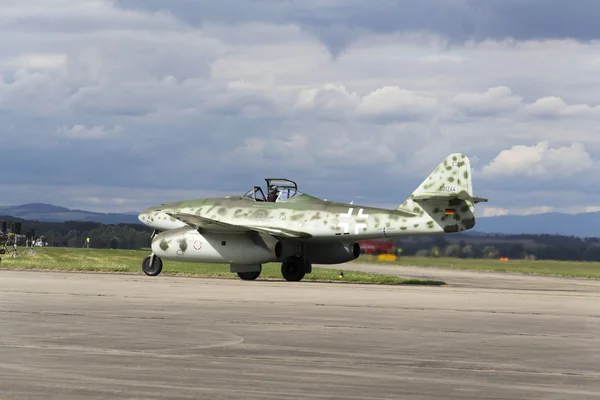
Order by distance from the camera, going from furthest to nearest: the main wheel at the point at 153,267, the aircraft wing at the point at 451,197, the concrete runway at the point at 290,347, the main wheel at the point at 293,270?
the main wheel at the point at 153,267 < the main wheel at the point at 293,270 < the aircraft wing at the point at 451,197 < the concrete runway at the point at 290,347

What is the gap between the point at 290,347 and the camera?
16.2 meters

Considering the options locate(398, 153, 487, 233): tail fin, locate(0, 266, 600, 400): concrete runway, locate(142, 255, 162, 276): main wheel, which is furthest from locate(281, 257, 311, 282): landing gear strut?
locate(0, 266, 600, 400): concrete runway

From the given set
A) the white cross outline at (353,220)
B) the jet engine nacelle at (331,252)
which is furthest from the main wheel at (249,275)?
the white cross outline at (353,220)

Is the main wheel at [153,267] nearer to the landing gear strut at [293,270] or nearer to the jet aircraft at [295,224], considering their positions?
the jet aircraft at [295,224]

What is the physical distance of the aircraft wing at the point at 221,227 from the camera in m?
39.2

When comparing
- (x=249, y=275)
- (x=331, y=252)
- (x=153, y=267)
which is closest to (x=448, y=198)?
(x=331, y=252)

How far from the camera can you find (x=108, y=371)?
13.0m

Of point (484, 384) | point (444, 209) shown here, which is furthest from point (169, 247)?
point (484, 384)

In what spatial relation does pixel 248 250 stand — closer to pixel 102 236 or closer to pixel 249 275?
pixel 249 275

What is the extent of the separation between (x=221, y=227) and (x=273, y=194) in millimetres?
3568

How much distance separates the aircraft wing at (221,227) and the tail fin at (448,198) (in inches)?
182

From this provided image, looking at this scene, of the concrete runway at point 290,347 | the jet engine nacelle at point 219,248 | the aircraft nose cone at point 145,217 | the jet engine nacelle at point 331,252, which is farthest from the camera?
the aircraft nose cone at point 145,217

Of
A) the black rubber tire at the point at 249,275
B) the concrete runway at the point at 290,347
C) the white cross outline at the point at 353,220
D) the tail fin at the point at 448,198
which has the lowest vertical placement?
the concrete runway at the point at 290,347

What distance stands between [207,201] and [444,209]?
11.0 m
